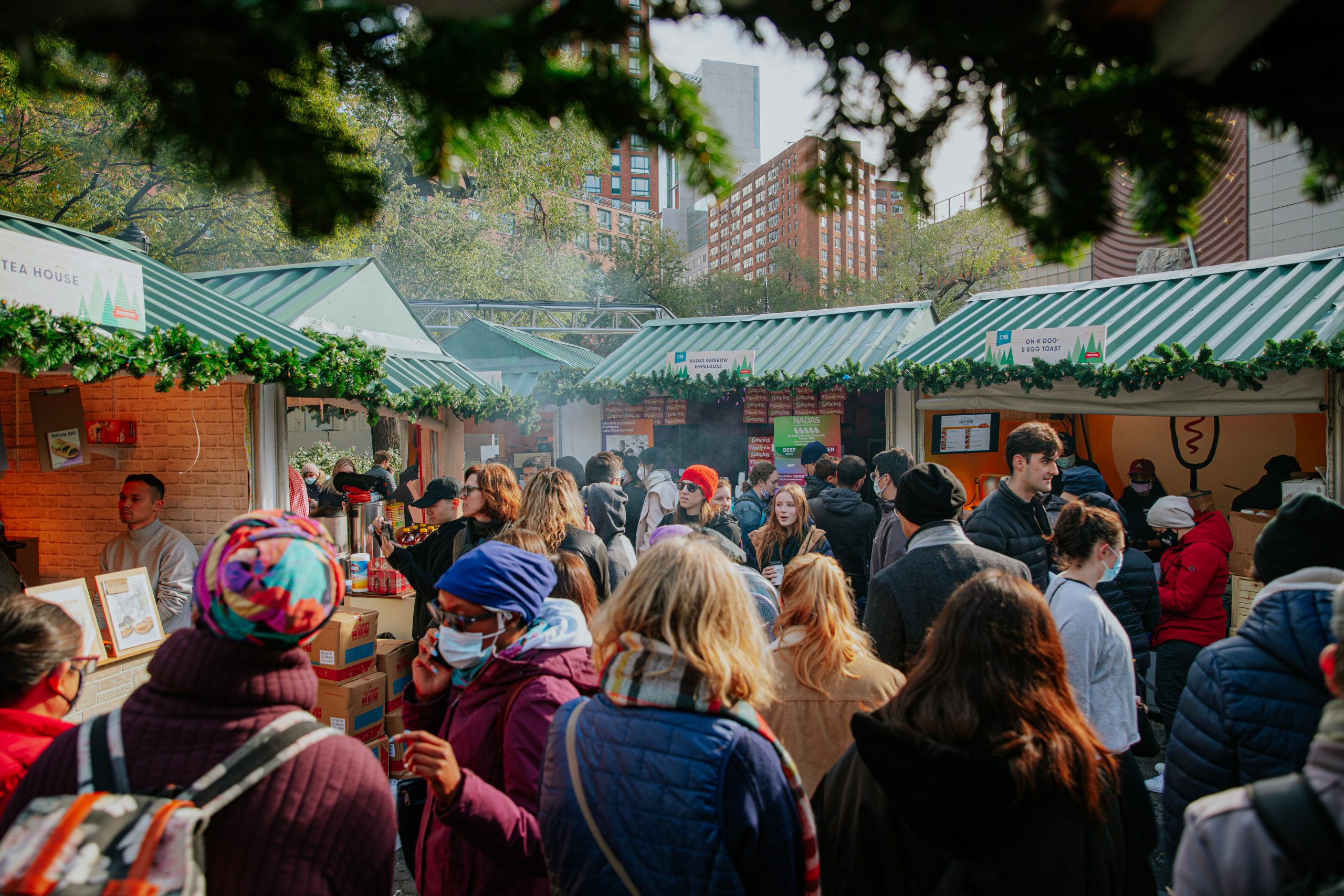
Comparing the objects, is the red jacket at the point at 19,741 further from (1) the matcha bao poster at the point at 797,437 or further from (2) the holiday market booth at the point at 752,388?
(1) the matcha bao poster at the point at 797,437

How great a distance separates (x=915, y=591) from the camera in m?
3.18

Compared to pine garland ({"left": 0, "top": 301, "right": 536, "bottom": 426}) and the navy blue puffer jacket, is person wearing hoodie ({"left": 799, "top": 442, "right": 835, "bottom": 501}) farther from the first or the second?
pine garland ({"left": 0, "top": 301, "right": 536, "bottom": 426})

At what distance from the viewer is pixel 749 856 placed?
165 cm

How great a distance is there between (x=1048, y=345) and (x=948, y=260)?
86.6 ft

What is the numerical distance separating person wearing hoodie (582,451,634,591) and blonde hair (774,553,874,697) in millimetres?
1898

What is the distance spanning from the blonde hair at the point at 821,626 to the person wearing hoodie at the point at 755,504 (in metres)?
3.11

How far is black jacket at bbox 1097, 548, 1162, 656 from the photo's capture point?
4477 mm

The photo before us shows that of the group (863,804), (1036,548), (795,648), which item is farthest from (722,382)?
(863,804)

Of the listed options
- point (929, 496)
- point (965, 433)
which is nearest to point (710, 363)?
point (965, 433)

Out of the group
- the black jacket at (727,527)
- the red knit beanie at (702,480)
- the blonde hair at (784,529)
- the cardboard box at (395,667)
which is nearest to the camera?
A: the cardboard box at (395,667)

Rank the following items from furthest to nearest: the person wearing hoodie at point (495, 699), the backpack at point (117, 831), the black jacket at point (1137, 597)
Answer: the black jacket at point (1137, 597) → the person wearing hoodie at point (495, 699) → the backpack at point (117, 831)

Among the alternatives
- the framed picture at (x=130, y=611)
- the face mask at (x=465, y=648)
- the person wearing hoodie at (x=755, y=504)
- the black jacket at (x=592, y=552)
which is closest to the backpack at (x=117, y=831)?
the face mask at (x=465, y=648)

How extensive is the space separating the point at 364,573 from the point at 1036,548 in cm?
486

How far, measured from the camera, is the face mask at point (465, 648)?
90.4 inches
